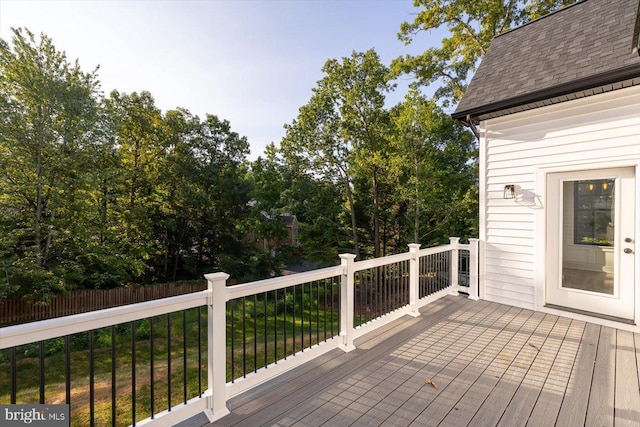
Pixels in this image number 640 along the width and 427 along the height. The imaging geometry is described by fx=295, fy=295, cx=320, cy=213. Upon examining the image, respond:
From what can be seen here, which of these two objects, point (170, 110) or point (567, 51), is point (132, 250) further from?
point (567, 51)

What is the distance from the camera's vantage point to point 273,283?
2.54 m

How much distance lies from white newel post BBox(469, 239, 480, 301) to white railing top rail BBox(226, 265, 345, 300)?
3058 mm

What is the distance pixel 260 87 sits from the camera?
11.0 m

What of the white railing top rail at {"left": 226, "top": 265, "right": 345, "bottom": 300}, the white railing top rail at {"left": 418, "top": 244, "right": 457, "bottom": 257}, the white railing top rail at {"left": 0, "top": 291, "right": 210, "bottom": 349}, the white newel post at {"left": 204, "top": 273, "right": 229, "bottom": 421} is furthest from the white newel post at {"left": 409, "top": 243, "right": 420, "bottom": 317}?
the white railing top rail at {"left": 0, "top": 291, "right": 210, "bottom": 349}

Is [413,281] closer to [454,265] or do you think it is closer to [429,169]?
[454,265]

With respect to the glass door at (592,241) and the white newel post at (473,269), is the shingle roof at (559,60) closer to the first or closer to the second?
the glass door at (592,241)

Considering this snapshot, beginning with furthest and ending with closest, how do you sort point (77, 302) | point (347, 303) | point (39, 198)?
point (77, 302), point (39, 198), point (347, 303)

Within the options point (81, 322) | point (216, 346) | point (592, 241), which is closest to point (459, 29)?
point (592, 241)

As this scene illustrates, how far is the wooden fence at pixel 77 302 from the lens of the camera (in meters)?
9.92

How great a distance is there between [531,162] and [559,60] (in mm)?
1590

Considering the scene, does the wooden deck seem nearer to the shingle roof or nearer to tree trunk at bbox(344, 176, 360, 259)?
the shingle roof

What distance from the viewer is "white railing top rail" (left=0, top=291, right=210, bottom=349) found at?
4.39 ft

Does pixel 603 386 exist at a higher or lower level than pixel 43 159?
lower

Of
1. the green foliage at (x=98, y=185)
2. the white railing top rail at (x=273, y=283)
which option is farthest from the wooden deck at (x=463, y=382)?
the green foliage at (x=98, y=185)
